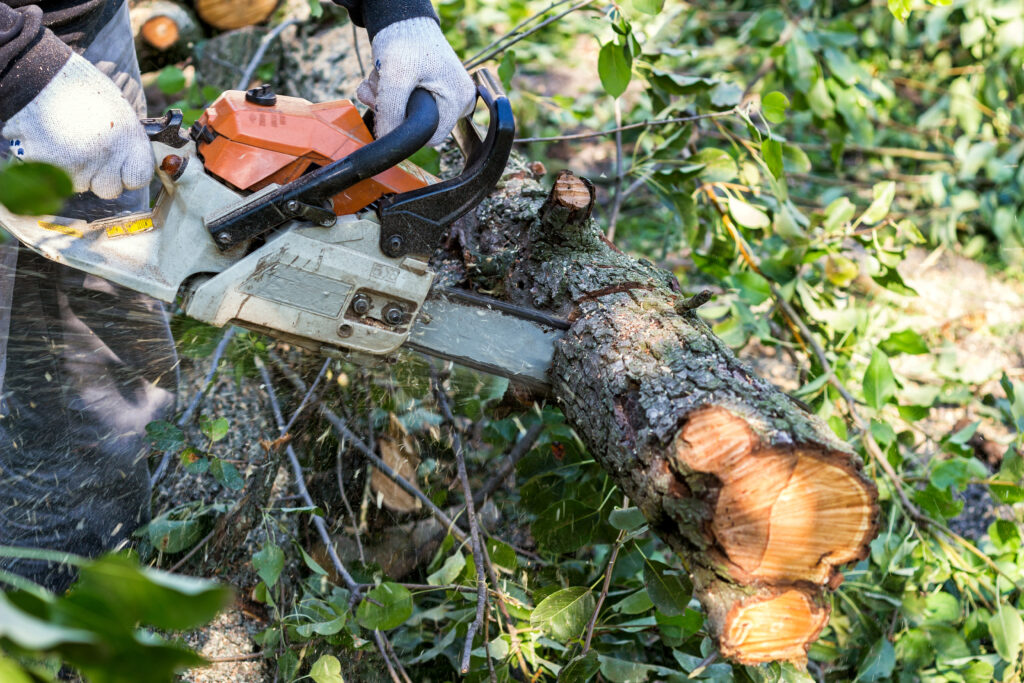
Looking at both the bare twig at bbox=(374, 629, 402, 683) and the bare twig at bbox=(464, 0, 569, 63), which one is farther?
the bare twig at bbox=(464, 0, 569, 63)

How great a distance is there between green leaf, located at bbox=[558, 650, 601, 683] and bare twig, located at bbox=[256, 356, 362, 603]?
0.51 m

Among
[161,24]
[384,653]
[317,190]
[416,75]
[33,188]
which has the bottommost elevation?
[384,653]

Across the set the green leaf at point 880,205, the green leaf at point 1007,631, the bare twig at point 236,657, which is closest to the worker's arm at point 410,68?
the bare twig at point 236,657

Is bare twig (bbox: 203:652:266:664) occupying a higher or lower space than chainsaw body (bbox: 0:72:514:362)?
lower

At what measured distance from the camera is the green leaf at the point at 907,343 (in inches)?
85.9

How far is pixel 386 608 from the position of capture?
60.1 inches

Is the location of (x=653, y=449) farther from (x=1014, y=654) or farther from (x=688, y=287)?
(x=688, y=287)

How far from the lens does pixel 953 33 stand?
14.9 feet

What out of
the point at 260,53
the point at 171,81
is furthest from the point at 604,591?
the point at 260,53

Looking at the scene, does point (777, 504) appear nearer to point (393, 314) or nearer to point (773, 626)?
point (773, 626)

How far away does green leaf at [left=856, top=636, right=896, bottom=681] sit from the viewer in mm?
1810

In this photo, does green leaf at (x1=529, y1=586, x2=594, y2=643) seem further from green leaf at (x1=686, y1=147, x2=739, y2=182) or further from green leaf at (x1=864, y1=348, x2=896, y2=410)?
green leaf at (x1=686, y1=147, x2=739, y2=182)

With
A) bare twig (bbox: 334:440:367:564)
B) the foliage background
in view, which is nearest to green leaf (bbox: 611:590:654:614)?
the foliage background

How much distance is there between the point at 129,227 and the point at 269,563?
739 millimetres
